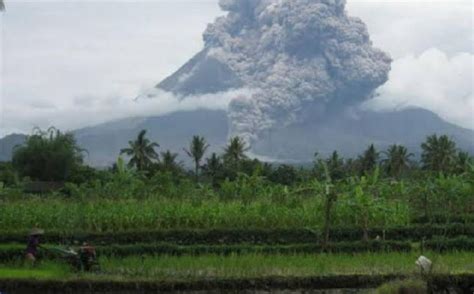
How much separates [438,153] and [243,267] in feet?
187

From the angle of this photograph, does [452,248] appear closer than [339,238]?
Yes

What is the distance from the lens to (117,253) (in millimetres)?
18875

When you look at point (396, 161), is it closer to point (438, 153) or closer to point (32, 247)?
point (438, 153)

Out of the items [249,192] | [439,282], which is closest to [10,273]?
[439,282]

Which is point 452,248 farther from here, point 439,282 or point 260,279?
point 260,279

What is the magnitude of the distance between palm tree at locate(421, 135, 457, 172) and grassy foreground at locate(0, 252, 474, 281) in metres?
51.1

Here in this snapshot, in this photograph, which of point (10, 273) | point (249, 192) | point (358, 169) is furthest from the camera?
point (358, 169)

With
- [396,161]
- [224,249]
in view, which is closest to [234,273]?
[224,249]

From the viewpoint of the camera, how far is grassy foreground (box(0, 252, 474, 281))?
47.1ft

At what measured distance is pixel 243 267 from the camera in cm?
1525

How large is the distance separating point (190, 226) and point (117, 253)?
15.2ft

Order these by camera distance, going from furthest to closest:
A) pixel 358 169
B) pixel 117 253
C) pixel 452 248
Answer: pixel 358 169
pixel 452 248
pixel 117 253

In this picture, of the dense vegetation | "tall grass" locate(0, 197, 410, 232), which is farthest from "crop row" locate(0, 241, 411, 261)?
"tall grass" locate(0, 197, 410, 232)

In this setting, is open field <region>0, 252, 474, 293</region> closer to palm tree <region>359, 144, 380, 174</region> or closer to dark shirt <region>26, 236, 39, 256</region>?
dark shirt <region>26, 236, 39, 256</region>
